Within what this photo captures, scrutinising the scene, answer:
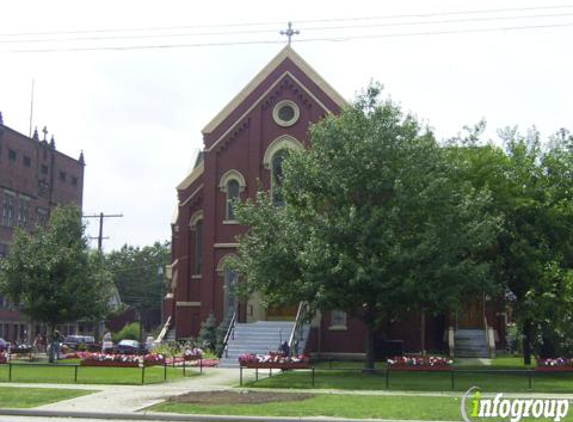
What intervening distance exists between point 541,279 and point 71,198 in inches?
2368

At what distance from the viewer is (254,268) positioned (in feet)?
90.3

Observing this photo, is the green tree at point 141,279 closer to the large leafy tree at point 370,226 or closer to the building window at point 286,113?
the building window at point 286,113

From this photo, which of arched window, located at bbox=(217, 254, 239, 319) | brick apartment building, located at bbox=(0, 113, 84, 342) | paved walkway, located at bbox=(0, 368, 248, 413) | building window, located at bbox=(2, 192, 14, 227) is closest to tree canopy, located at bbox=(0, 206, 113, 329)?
arched window, located at bbox=(217, 254, 239, 319)

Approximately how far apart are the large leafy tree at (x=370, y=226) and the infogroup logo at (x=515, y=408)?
7.71 meters

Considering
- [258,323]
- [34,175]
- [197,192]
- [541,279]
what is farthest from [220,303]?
[34,175]

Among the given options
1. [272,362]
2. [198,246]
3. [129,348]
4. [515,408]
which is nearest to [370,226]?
[272,362]

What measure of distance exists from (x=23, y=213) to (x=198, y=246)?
35.2 metres

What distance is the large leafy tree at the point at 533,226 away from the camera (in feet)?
94.0

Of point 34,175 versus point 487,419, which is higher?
point 34,175

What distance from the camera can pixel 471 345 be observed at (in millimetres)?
38219

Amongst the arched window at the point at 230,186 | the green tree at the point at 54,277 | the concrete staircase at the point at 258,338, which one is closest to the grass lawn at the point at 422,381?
the concrete staircase at the point at 258,338

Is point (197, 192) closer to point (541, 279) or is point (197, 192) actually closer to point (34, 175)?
point (541, 279)

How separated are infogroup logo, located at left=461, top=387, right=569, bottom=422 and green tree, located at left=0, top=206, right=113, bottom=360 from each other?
20.5 metres

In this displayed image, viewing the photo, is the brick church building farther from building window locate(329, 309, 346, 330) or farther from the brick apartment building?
the brick apartment building
